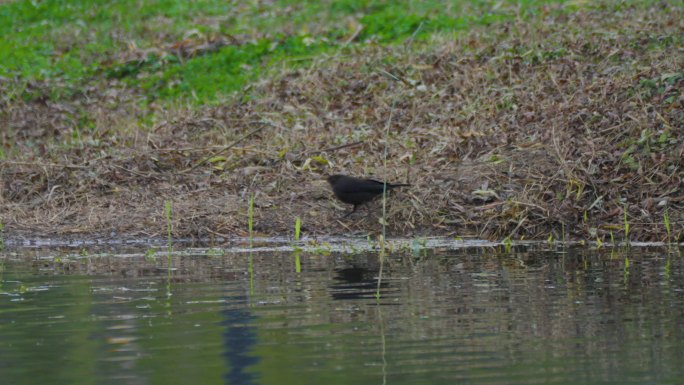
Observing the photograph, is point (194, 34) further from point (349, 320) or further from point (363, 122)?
point (349, 320)

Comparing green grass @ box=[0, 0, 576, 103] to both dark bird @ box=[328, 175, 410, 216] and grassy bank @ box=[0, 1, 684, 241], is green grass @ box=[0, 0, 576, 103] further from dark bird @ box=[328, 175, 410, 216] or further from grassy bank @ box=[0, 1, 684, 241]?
dark bird @ box=[328, 175, 410, 216]

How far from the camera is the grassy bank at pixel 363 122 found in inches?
611

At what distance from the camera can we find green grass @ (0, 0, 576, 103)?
2370cm

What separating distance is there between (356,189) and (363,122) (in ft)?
13.5

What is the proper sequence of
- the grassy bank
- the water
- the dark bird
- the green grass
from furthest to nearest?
the green grass < the grassy bank < the dark bird < the water

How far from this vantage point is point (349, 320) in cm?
916

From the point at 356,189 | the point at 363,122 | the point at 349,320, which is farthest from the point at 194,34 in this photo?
the point at 349,320

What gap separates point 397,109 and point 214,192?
164 inches

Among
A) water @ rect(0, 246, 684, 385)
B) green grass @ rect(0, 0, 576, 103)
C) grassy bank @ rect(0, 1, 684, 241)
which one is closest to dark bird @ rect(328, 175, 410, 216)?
grassy bank @ rect(0, 1, 684, 241)

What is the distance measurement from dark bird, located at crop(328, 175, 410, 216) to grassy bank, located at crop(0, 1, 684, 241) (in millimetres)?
421

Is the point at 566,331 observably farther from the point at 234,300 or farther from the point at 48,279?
the point at 48,279

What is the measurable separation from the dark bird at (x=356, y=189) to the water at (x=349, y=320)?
78.2 inches

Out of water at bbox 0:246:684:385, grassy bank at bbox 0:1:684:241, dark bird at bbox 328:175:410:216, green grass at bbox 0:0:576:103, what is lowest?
water at bbox 0:246:684:385

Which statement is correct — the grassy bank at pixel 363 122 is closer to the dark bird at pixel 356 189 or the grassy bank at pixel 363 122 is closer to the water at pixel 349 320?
the dark bird at pixel 356 189
